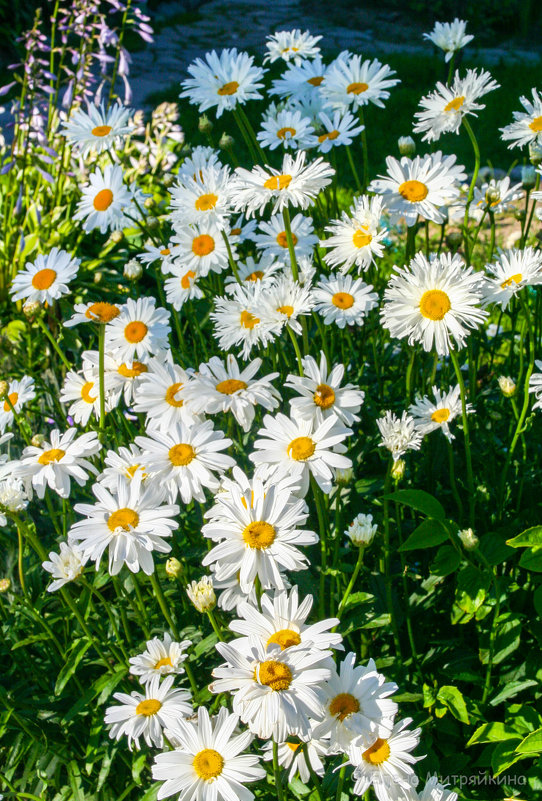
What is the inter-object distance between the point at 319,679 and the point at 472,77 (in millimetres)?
1626

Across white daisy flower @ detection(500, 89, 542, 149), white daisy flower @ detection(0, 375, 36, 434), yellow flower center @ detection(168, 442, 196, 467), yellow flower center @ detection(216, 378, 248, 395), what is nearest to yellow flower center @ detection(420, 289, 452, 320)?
yellow flower center @ detection(216, 378, 248, 395)

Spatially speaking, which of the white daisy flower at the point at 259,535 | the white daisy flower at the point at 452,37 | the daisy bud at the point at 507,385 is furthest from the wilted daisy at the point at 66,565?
the white daisy flower at the point at 452,37

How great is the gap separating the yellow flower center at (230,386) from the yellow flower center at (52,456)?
0.42 m

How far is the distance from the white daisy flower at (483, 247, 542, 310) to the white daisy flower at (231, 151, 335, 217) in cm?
46

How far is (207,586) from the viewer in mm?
1432

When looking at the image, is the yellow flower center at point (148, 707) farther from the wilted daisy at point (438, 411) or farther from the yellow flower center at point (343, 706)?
the wilted daisy at point (438, 411)

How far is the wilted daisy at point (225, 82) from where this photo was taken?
231cm

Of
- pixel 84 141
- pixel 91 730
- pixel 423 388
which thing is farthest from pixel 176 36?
pixel 91 730

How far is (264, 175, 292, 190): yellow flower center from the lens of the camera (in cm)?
181

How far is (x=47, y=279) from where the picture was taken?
215 centimetres

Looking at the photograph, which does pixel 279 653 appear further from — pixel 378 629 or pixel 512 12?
pixel 512 12

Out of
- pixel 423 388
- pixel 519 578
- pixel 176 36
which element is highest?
pixel 176 36

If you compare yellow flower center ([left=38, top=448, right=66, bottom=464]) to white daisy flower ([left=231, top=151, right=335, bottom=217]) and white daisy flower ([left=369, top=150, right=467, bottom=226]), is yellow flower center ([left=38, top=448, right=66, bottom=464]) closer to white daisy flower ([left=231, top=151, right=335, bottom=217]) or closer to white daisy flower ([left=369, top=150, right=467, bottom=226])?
white daisy flower ([left=231, top=151, right=335, bottom=217])

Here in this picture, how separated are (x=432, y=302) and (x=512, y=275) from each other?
38 cm
